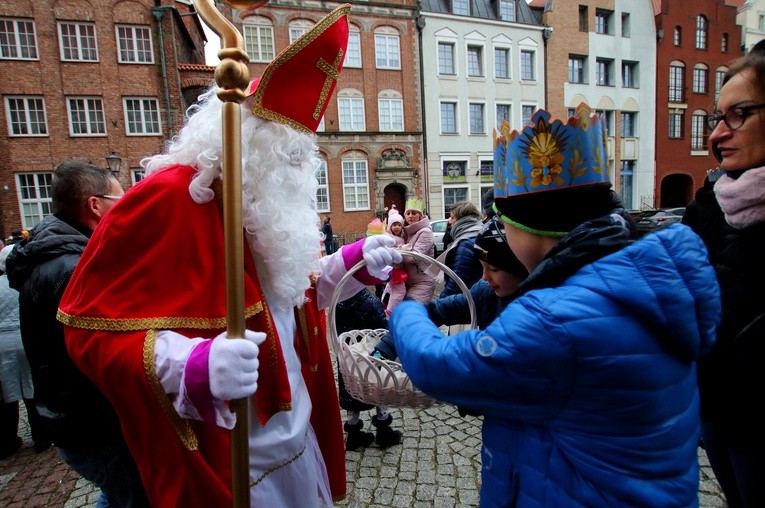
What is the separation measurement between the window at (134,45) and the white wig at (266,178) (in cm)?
1865

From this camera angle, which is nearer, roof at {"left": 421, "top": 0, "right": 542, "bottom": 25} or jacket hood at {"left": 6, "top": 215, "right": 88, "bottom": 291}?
jacket hood at {"left": 6, "top": 215, "right": 88, "bottom": 291}

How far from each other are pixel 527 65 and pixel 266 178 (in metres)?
25.0

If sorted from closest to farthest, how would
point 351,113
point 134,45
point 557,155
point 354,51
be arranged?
point 557,155
point 134,45
point 354,51
point 351,113

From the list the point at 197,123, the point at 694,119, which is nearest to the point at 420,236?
the point at 197,123

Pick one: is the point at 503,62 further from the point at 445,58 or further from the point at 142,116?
the point at 142,116

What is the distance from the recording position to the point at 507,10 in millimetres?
22641

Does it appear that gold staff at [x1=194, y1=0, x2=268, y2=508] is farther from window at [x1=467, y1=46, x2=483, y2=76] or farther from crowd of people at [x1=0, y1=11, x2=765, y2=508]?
window at [x1=467, y1=46, x2=483, y2=76]

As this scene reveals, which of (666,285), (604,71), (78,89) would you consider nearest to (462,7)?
(604,71)

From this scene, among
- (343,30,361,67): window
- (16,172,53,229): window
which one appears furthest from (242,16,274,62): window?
(16,172,53,229): window

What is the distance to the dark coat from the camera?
1.79 meters

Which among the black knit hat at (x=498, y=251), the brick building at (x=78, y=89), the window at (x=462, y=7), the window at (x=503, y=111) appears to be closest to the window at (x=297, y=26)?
the brick building at (x=78, y=89)

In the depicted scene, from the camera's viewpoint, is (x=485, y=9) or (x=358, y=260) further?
(x=485, y=9)

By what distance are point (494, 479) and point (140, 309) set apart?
1.19m

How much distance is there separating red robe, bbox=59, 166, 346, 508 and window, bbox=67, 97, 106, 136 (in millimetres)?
18734
